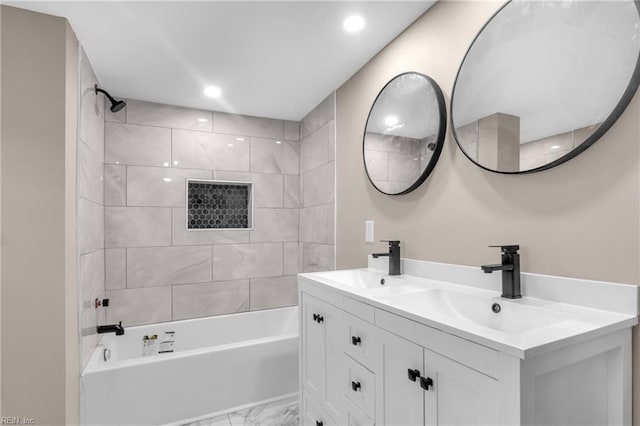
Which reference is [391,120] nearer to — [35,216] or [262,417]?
[35,216]

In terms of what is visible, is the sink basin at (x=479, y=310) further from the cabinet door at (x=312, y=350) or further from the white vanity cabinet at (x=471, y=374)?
the cabinet door at (x=312, y=350)

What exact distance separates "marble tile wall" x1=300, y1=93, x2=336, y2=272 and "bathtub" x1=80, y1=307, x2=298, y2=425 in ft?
2.61

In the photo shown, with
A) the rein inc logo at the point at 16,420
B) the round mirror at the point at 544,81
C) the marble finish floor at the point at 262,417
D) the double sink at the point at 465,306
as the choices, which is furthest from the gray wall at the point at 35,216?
the round mirror at the point at 544,81

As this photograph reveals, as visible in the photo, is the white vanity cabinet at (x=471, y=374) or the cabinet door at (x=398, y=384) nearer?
the white vanity cabinet at (x=471, y=374)

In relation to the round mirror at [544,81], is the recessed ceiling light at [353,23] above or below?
above

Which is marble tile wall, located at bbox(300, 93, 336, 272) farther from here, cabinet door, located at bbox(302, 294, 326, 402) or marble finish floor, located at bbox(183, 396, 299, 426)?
marble finish floor, located at bbox(183, 396, 299, 426)

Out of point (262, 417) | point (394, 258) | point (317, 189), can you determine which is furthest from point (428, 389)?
point (317, 189)

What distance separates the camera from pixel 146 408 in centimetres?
220

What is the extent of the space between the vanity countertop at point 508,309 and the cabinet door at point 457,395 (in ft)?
0.34

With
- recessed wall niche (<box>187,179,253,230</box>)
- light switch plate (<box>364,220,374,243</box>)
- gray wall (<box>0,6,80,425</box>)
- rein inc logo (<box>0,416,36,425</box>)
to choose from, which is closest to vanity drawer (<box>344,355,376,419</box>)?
light switch plate (<box>364,220,374,243</box>)

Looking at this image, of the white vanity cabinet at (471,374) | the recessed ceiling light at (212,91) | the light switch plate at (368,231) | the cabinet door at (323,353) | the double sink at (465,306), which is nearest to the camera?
the white vanity cabinet at (471,374)

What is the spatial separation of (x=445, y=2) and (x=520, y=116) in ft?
2.52

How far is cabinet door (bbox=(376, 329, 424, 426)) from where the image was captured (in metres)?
1.10

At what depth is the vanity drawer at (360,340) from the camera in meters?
1.33
